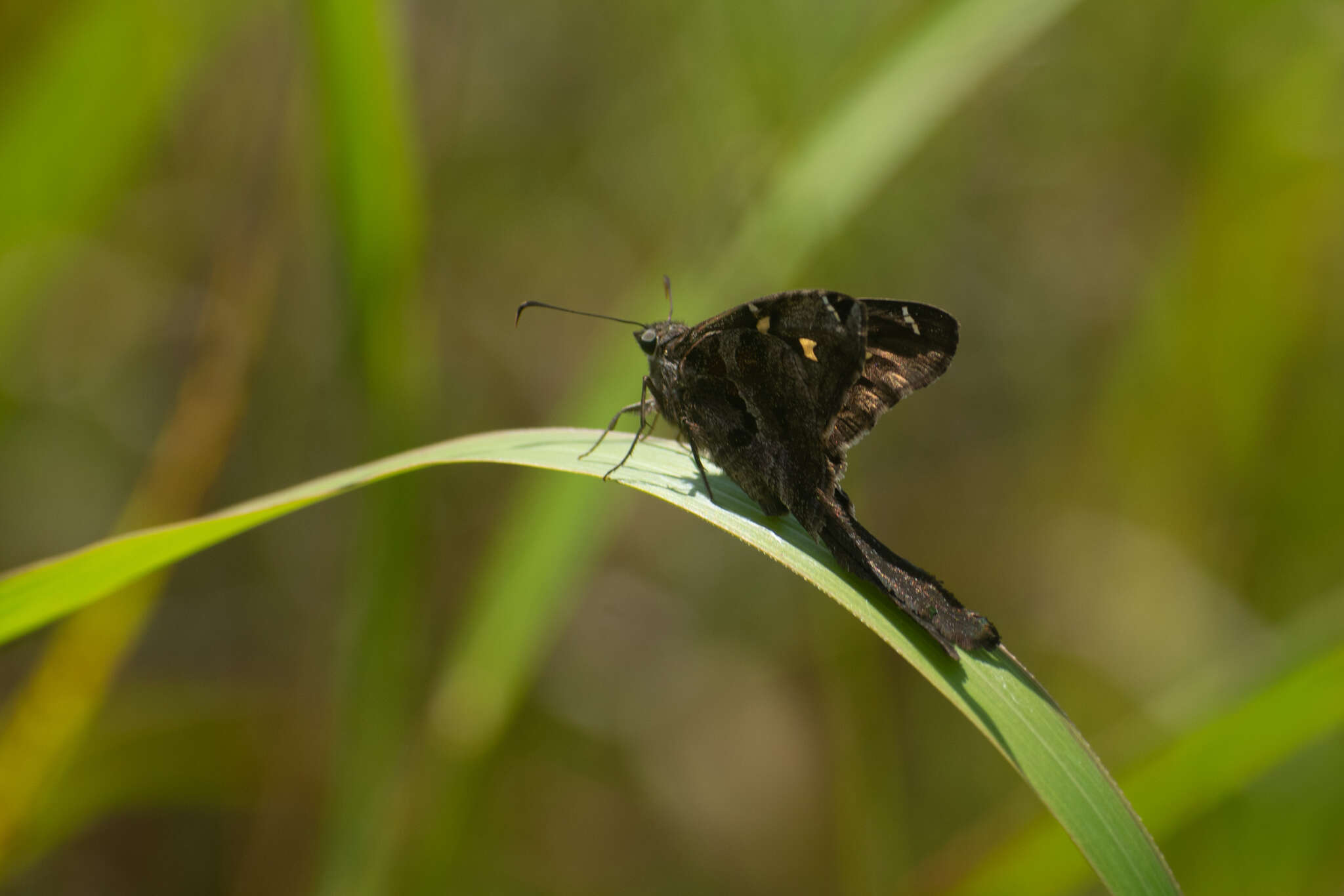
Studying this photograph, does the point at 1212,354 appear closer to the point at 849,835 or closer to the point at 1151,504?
the point at 1151,504

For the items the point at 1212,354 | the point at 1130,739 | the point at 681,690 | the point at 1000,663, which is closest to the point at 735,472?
the point at 1000,663

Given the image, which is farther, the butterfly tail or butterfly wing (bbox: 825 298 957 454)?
butterfly wing (bbox: 825 298 957 454)

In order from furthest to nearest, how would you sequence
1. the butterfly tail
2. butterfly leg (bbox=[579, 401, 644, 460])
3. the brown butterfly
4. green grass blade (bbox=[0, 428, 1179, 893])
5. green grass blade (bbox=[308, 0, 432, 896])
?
1. green grass blade (bbox=[308, 0, 432, 896])
2. butterfly leg (bbox=[579, 401, 644, 460])
3. the brown butterfly
4. the butterfly tail
5. green grass blade (bbox=[0, 428, 1179, 893])

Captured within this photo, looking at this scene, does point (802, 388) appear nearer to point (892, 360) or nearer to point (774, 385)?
point (774, 385)

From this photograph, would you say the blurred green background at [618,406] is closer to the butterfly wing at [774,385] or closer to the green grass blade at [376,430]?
the green grass blade at [376,430]

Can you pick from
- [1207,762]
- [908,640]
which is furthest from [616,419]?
[1207,762]

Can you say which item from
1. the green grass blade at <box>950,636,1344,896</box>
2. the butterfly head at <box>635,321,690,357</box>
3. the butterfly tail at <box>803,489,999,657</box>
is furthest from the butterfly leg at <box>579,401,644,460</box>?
the green grass blade at <box>950,636,1344,896</box>

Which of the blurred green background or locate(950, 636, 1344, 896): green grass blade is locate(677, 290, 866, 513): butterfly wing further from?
locate(950, 636, 1344, 896): green grass blade
